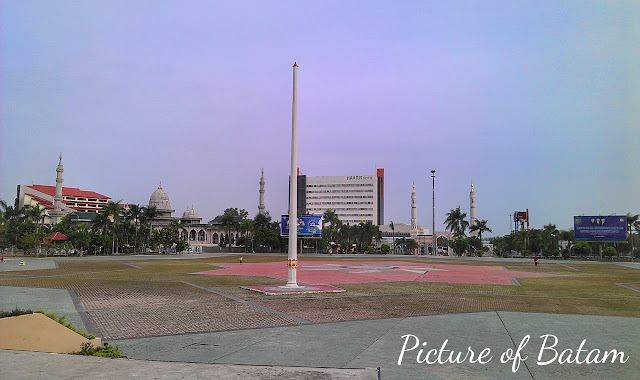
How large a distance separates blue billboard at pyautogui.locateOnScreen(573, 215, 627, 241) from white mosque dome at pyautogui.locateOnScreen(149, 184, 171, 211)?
11064 cm

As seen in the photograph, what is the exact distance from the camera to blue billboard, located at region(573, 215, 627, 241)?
259ft

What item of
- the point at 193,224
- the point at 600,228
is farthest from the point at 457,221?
the point at 193,224

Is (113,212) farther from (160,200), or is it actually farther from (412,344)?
(412,344)

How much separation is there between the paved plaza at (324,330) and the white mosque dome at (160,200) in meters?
126

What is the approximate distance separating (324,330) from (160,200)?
5614 inches

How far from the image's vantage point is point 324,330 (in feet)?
39.9

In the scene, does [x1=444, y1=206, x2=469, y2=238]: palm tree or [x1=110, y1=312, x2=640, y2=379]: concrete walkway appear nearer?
[x1=110, y1=312, x2=640, y2=379]: concrete walkway

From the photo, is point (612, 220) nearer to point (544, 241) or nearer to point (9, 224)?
point (544, 241)

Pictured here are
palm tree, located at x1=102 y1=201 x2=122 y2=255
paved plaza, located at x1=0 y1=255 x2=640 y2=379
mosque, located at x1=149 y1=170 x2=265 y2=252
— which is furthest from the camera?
mosque, located at x1=149 y1=170 x2=265 y2=252

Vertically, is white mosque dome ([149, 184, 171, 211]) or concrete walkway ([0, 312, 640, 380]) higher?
white mosque dome ([149, 184, 171, 211])

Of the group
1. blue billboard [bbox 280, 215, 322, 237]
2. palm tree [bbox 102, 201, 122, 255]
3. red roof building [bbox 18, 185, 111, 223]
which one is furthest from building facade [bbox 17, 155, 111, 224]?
blue billboard [bbox 280, 215, 322, 237]

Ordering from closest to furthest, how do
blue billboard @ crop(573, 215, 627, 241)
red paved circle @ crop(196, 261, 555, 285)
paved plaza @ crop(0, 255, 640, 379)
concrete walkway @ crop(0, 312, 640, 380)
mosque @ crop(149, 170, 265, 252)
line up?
concrete walkway @ crop(0, 312, 640, 380) → paved plaza @ crop(0, 255, 640, 379) → red paved circle @ crop(196, 261, 555, 285) → blue billboard @ crop(573, 215, 627, 241) → mosque @ crop(149, 170, 265, 252)

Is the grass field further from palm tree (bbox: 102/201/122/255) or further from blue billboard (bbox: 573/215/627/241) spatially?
palm tree (bbox: 102/201/122/255)

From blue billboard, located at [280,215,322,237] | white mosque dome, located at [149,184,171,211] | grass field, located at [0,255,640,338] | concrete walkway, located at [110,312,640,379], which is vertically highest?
white mosque dome, located at [149,184,171,211]
